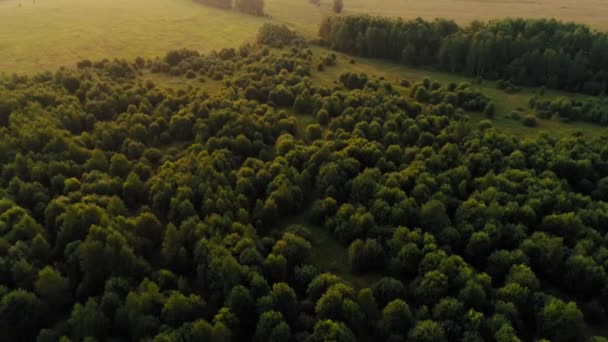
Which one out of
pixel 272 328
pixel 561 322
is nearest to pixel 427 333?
pixel 561 322

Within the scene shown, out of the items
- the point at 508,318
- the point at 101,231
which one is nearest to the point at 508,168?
the point at 508,318

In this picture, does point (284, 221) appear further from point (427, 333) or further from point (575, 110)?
point (575, 110)

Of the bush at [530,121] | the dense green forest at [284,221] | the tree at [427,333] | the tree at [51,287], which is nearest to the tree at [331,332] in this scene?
the dense green forest at [284,221]

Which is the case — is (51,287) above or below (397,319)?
above

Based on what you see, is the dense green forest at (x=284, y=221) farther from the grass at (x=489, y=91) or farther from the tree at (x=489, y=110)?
the grass at (x=489, y=91)

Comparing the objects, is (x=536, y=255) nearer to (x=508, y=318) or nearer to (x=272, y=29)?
(x=508, y=318)

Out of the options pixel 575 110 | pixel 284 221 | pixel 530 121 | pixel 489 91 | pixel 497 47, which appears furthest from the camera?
pixel 497 47

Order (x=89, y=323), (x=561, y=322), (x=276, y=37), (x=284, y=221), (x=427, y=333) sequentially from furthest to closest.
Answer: (x=276, y=37), (x=284, y=221), (x=561, y=322), (x=427, y=333), (x=89, y=323)
